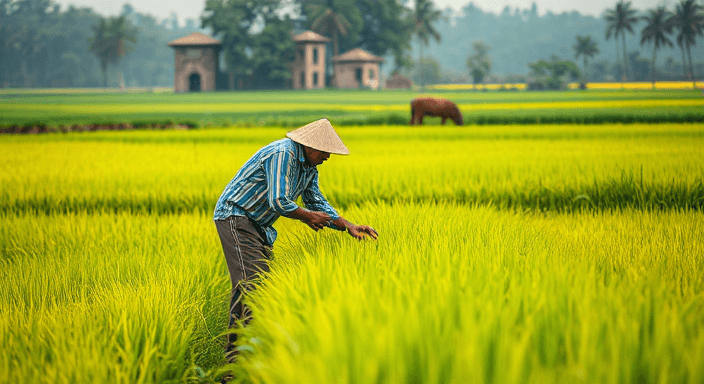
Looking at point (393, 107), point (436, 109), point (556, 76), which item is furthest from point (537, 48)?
point (436, 109)

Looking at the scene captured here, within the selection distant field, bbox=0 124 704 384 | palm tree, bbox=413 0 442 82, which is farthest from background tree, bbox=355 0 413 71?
distant field, bbox=0 124 704 384

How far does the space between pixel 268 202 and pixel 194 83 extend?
47577 mm

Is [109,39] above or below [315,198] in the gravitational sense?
above

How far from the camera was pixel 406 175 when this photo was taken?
7.07 meters

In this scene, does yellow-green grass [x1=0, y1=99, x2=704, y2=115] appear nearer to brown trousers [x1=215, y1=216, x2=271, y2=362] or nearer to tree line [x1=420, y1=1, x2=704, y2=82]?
brown trousers [x1=215, y1=216, x2=271, y2=362]

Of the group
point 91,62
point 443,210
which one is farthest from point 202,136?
point 91,62

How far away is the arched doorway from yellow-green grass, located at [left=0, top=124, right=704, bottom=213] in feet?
126

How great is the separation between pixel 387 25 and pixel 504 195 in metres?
48.0

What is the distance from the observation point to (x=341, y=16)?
49.6m

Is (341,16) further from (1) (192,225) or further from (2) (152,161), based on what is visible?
(1) (192,225)

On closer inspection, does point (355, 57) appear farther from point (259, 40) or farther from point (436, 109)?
point (436, 109)

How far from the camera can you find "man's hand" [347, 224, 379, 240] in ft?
9.59

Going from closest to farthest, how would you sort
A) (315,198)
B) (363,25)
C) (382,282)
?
1. (382,282)
2. (315,198)
3. (363,25)

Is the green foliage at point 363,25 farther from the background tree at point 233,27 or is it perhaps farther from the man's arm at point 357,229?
the man's arm at point 357,229
